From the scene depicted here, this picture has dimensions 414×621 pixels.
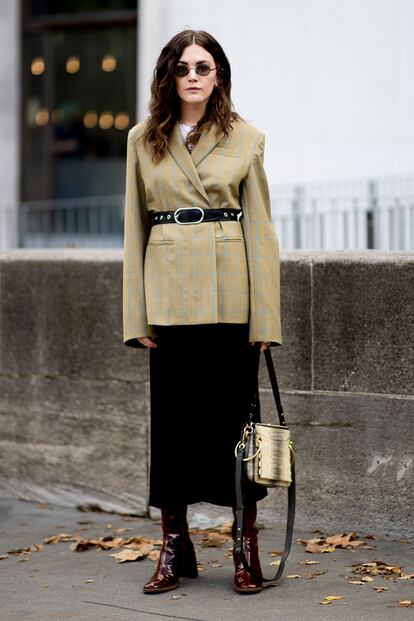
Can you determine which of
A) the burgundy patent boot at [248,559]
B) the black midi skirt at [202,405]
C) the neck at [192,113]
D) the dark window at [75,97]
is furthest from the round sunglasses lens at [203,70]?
the dark window at [75,97]

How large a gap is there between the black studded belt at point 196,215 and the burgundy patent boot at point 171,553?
119 cm

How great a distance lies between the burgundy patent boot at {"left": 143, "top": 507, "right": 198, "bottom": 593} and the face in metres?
1.68

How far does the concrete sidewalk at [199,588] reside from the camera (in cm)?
456

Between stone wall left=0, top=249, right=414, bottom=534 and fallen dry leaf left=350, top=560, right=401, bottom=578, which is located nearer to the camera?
fallen dry leaf left=350, top=560, right=401, bottom=578

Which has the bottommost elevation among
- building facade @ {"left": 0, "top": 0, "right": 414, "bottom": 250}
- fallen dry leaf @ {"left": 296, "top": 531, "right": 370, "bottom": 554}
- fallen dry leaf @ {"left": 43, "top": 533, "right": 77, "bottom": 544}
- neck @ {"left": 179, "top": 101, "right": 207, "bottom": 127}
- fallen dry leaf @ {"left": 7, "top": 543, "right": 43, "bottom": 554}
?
fallen dry leaf @ {"left": 7, "top": 543, "right": 43, "bottom": 554}

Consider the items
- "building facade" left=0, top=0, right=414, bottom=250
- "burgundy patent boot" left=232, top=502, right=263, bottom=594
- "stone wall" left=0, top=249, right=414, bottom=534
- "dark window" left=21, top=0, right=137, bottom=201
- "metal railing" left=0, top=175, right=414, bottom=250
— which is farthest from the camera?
"dark window" left=21, top=0, right=137, bottom=201

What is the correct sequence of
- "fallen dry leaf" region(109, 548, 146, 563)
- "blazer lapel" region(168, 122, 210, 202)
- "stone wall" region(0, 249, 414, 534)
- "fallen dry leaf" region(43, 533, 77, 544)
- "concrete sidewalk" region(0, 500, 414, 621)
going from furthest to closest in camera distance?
"fallen dry leaf" region(43, 533, 77, 544) < "stone wall" region(0, 249, 414, 534) < "fallen dry leaf" region(109, 548, 146, 563) < "blazer lapel" region(168, 122, 210, 202) < "concrete sidewalk" region(0, 500, 414, 621)

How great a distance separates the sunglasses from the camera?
473 centimetres

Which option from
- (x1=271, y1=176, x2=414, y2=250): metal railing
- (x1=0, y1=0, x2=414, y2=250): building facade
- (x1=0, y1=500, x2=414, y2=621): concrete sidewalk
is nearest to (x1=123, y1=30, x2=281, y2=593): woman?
(x1=0, y1=500, x2=414, y2=621): concrete sidewalk

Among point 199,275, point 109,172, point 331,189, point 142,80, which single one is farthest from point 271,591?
point 109,172

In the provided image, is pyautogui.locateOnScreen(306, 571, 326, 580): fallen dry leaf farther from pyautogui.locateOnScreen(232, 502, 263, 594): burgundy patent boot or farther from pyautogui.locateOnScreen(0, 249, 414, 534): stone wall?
pyautogui.locateOnScreen(0, 249, 414, 534): stone wall

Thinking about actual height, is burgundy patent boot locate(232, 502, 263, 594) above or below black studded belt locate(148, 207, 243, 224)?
below

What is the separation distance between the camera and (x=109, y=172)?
15.7 metres

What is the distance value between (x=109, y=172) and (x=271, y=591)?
1135 centimetres
